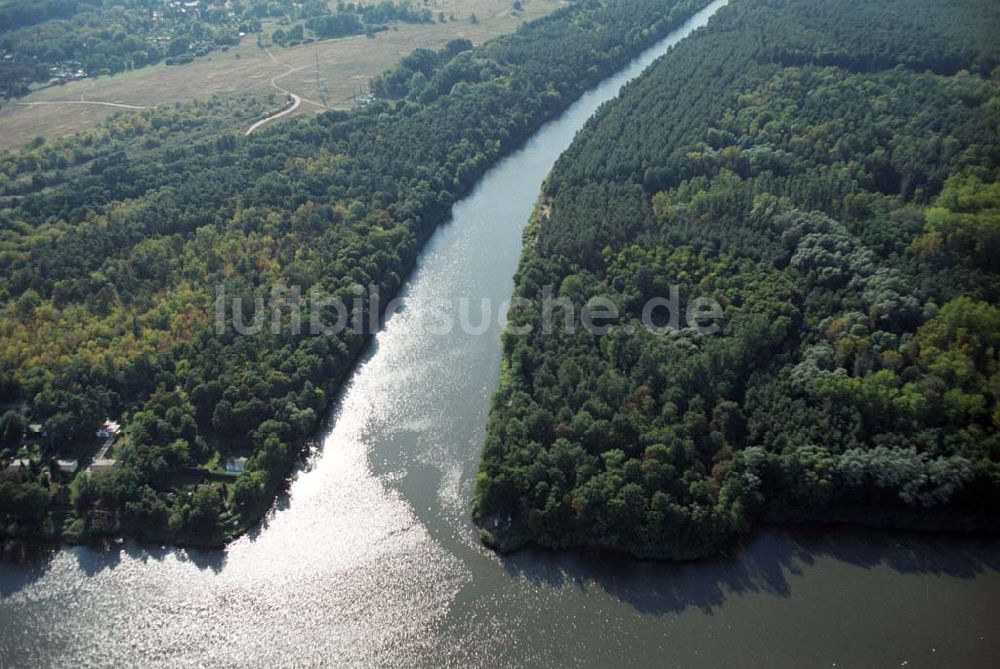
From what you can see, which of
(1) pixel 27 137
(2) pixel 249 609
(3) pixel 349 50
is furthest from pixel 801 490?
(3) pixel 349 50

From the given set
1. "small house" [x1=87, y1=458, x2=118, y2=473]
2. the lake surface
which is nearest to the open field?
"small house" [x1=87, y1=458, x2=118, y2=473]

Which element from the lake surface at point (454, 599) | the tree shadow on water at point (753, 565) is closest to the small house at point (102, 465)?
the lake surface at point (454, 599)

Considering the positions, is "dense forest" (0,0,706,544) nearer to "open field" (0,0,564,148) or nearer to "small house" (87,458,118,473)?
"small house" (87,458,118,473)

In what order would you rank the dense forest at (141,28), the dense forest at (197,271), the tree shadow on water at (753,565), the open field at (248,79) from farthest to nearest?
the dense forest at (141,28), the open field at (248,79), the dense forest at (197,271), the tree shadow on water at (753,565)

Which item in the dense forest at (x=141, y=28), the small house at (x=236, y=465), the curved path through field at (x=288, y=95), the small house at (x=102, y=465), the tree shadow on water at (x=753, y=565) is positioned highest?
the dense forest at (x=141, y=28)

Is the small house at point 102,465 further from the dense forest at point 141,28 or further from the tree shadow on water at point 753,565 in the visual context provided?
the dense forest at point 141,28

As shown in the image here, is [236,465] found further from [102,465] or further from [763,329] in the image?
[763,329]

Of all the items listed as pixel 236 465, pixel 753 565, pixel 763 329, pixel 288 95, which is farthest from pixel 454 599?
pixel 288 95
